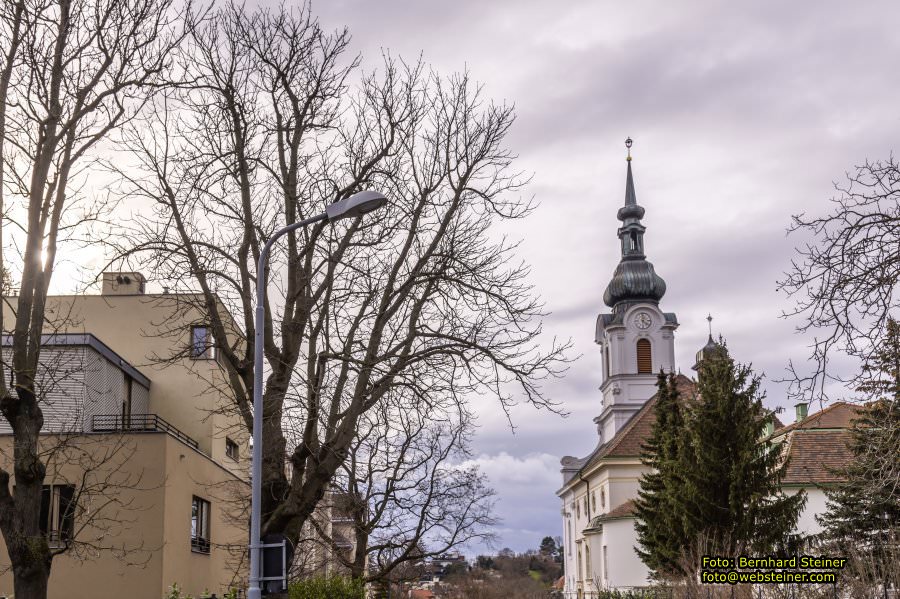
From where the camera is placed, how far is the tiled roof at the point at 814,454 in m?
44.3

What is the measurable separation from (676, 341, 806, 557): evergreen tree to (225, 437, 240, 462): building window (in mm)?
17625

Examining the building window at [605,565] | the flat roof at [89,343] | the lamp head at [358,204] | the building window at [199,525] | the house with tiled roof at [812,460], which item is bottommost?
the building window at [605,565]

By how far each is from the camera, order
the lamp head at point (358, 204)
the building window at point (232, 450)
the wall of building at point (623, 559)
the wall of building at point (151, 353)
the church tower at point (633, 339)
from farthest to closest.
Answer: the church tower at point (633, 339) < the wall of building at point (623, 559) < the building window at point (232, 450) < the wall of building at point (151, 353) < the lamp head at point (358, 204)

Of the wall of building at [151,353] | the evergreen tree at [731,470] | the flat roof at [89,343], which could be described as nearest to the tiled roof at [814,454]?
the evergreen tree at [731,470]

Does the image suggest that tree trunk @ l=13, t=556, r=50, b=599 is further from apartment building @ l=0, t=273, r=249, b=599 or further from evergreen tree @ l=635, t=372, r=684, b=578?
evergreen tree @ l=635, t=372, r=684, b=578

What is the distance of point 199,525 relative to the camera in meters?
32.4

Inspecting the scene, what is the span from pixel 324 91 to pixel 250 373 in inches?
225

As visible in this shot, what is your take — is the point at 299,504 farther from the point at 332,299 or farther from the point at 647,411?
the point at 647,411

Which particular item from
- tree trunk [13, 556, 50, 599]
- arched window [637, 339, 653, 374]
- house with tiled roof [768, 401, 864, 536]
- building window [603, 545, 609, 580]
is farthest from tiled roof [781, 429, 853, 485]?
arched window [637, 339, 653, 374]

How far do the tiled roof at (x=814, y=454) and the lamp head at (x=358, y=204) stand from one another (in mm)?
34858

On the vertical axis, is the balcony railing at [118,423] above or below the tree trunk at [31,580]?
above

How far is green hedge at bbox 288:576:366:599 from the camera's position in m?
22.8

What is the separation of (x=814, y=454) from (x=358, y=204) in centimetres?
3719

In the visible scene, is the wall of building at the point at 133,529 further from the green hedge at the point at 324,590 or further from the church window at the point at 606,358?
the church window at the point at 606,358
